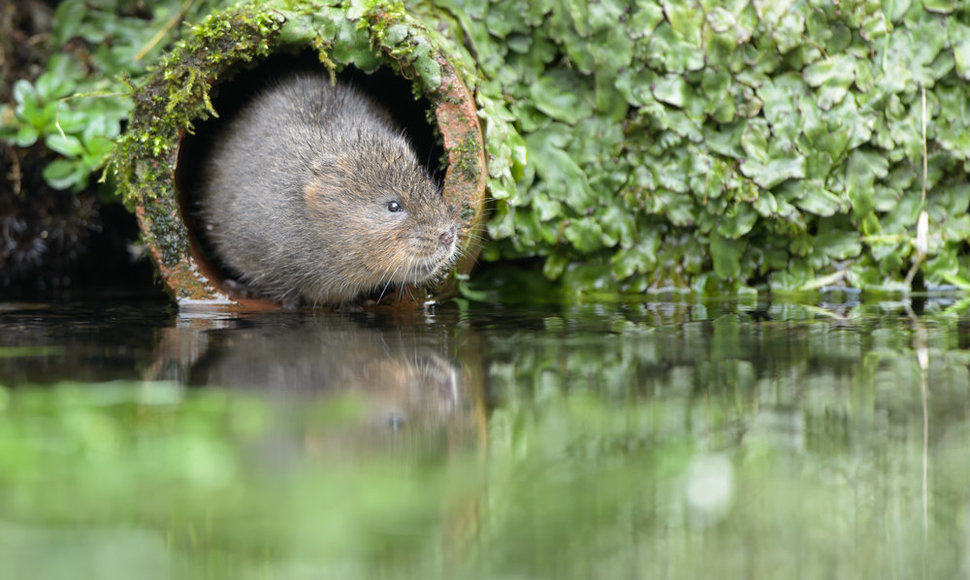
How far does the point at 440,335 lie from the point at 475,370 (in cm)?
78

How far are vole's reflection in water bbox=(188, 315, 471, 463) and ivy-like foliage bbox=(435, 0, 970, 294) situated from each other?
151cm

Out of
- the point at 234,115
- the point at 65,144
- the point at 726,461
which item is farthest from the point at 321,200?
the point at 726,461

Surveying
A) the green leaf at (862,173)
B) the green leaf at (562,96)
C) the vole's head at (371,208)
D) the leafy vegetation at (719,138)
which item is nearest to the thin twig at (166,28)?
the leafy vegetation at (719,138)

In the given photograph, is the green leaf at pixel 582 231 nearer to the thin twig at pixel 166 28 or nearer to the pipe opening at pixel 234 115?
the pipe opening at pixel 234 115

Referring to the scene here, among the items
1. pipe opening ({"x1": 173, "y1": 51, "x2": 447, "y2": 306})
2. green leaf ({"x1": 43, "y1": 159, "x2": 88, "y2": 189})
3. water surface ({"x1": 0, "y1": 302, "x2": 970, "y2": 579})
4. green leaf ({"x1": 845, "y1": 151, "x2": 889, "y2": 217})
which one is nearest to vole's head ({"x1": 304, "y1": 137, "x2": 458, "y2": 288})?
pipe opening ({"x1": 173, "y1": 51, "x2": 447, "y2": 306})

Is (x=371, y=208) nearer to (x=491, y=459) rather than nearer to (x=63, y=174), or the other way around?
(x=63, y=174)

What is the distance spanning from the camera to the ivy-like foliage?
188 inches

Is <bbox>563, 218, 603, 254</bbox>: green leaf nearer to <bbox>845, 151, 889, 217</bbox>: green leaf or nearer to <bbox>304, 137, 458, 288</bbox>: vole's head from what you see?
<bbox>304, 137, 458, 288</bbox>: vole's head

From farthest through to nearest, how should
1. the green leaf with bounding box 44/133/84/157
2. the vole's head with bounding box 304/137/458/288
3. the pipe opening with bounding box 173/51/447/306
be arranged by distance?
the green leaf with bounding box 44/133/84/157 < the pipe opening with bounding box 173/51/447/306 < the vole's head with bounding box 304/137/458/288

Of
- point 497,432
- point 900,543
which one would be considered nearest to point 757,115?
point 497,432

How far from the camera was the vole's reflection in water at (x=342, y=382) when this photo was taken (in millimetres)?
2082

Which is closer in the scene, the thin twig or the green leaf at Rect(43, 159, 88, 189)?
the green leaf at Rect(43, 159, 88, 189)

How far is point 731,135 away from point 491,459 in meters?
3.42

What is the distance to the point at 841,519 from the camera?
1.65 meters
